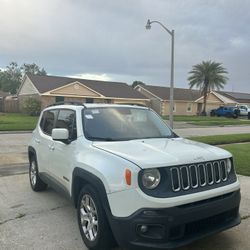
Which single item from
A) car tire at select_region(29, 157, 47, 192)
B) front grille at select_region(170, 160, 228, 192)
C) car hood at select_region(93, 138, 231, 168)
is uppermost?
car hood at select_region(93, 138, 231, 168)

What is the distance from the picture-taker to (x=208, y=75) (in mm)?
52625

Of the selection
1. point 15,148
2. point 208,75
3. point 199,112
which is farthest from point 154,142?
point 199,112

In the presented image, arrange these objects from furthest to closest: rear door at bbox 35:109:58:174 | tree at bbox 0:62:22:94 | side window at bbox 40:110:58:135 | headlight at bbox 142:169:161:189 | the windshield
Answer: tree at bbox 0:62:22:94 < side window at bbox 40:110:58:135 < rear door at bbox 35:109:58:174 < the windshield < headlight at bbox 142:169:161:189

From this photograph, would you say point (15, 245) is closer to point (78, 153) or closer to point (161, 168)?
point (78, 153)

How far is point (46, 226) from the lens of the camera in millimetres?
4855

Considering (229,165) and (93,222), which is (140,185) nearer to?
(93,222)

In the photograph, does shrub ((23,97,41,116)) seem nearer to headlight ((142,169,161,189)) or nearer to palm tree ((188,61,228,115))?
palm tree ((188,61,228,115))

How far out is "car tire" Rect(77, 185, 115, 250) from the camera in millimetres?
3834

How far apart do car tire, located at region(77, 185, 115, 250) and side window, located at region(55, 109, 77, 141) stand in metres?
0.96

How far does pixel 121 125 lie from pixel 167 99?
48.2 metres

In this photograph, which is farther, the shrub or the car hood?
the shrub

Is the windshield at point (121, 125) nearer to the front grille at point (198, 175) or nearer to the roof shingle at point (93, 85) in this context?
the front grille at point (198, 175)

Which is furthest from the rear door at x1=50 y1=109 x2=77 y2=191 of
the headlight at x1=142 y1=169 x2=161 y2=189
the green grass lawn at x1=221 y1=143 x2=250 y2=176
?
the green grass lawn at x1=221 y1=143 x2=250 y2=176

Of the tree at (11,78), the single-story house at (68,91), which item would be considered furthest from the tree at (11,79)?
the single-story house at (68,91)
